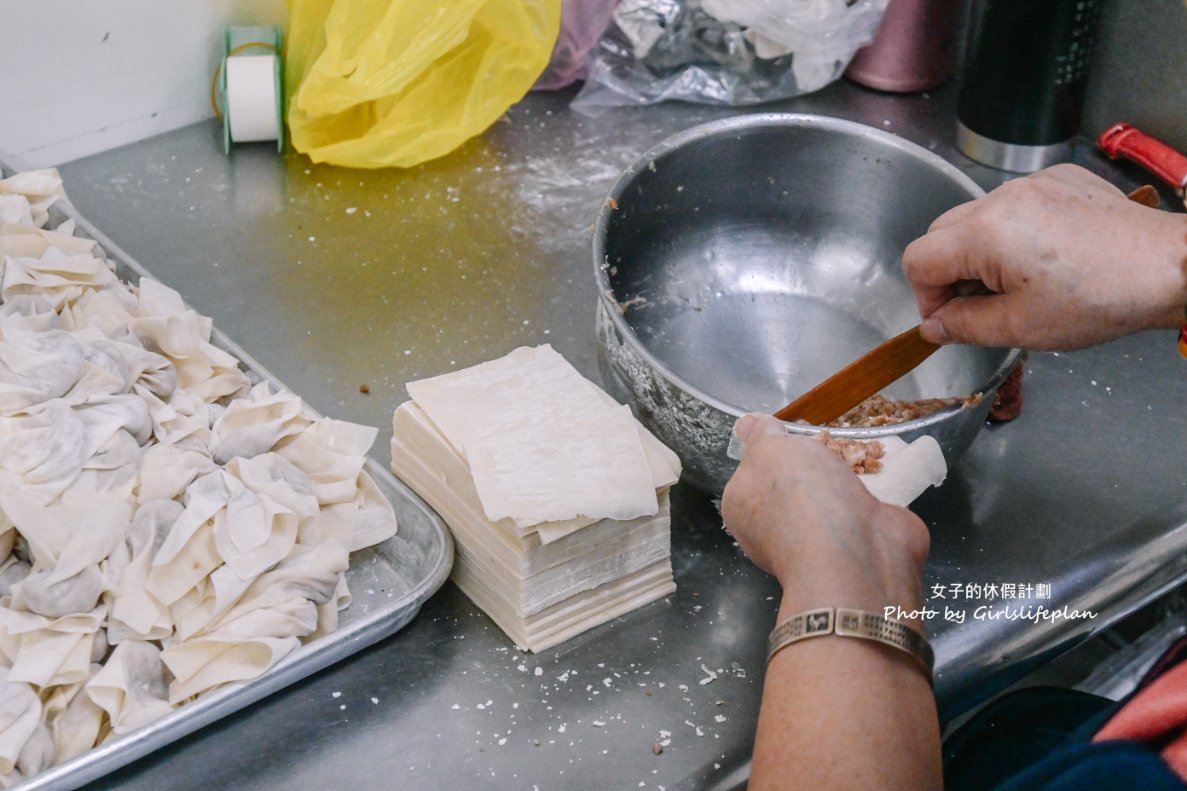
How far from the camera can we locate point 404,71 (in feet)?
4.65

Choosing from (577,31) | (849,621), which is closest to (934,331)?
(849,621)

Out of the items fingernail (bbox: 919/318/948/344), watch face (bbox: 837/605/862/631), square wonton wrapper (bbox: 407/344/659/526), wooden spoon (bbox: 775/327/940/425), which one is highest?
fingernail (bbox: 919/318/948/344)

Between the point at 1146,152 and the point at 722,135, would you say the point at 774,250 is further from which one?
the point at 1146,152

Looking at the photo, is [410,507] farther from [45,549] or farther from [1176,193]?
[1176,193]

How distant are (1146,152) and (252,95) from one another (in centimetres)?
115

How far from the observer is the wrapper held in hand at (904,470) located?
0.91 metres

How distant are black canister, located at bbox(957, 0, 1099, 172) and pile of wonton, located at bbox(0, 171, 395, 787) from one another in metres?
0.93

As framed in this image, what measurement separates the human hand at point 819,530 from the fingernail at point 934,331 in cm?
19

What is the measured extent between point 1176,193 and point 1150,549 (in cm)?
60

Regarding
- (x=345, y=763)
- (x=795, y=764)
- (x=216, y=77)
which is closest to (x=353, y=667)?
(x=345, y=763)

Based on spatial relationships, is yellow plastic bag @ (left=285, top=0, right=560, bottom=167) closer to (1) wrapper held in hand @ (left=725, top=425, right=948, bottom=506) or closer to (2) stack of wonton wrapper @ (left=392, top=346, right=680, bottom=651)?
(2) stack of wonton wrapper @ (left=392, top=346, right=680, bottom=651)

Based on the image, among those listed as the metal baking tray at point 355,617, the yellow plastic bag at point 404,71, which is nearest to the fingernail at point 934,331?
the metal baking tray at point 355,617

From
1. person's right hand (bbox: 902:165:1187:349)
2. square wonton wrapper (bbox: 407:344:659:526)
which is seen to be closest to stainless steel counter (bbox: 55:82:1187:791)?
square wonton wrapper (bbox: 407:344:659:526)

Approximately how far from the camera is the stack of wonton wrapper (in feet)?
3.00
